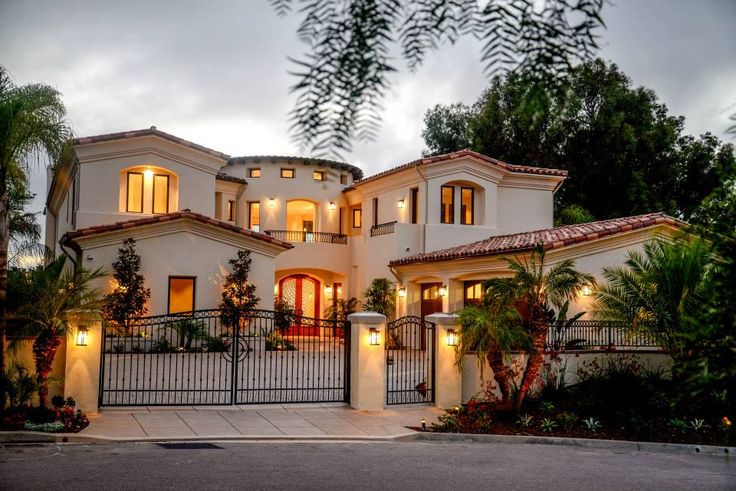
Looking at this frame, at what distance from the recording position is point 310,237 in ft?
96.8

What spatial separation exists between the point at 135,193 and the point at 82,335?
12695 mm

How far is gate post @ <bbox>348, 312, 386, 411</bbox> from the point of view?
13.9m

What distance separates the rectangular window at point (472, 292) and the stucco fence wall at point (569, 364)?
24.6ft

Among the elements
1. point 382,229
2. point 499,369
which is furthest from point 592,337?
point 382,229

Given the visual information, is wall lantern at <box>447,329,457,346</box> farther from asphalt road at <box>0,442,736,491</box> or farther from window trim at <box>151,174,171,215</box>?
window trim at <box>151,174,171,215</box>

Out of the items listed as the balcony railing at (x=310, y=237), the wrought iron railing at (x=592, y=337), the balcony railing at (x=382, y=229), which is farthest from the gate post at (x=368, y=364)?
the balcony railing at (x=310, y=237)

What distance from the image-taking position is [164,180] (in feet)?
80.0

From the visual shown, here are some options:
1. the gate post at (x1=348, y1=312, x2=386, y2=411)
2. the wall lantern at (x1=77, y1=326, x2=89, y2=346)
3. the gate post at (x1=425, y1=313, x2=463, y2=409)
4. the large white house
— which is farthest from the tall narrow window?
the wall lantern at (x1=77, y1=326, x2=89, y2=346)

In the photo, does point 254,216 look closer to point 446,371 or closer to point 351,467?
point 446,371

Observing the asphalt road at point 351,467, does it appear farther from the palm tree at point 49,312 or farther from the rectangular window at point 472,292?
the rectangular window at point 472,292

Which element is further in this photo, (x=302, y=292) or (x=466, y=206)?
(x=302, y=292)

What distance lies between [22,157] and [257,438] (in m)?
5.62

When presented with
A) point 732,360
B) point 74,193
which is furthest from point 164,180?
point 732,360

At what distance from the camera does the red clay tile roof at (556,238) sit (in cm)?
1886
